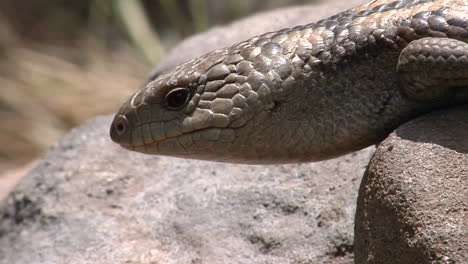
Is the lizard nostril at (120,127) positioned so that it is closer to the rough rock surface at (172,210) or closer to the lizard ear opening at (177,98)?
the lizard ear opening at (177,98)

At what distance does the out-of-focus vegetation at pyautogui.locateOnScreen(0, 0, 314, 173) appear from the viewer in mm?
10859

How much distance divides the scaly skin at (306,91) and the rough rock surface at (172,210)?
733 millimetres

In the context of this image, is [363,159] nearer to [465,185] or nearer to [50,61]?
[465,185]

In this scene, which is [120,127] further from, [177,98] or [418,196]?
[418,196]

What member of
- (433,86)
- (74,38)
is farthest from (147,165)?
(74,38)

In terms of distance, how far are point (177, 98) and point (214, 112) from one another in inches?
7.6

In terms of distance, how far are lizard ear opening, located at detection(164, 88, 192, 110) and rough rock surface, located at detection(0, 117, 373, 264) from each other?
→ 1.01 meters

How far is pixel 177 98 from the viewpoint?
12.5 ft

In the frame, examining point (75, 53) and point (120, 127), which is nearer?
point (120, 127)

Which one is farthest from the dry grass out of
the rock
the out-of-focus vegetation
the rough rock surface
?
the rock

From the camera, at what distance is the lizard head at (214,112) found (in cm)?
370

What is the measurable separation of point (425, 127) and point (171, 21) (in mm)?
9364

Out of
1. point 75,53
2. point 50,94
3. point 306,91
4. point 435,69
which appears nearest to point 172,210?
point 306,91

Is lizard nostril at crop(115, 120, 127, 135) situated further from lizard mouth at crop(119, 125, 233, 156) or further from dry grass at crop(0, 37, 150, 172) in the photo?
dry grass at crop(0, 37, 150, 172)
